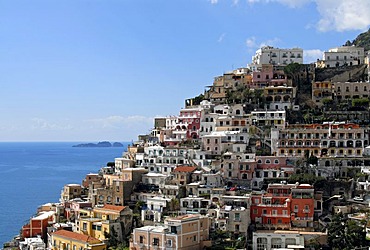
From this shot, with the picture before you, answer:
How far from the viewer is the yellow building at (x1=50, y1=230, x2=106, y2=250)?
3466 cm

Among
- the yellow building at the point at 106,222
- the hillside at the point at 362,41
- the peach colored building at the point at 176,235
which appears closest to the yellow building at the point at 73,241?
the yellow building at the point at 106,222

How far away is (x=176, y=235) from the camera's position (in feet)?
104

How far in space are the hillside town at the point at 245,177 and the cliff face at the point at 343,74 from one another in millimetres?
141

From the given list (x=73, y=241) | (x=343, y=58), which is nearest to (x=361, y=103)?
(x=343, y=58)

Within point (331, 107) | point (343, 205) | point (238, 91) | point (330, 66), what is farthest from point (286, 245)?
point (330, 66)

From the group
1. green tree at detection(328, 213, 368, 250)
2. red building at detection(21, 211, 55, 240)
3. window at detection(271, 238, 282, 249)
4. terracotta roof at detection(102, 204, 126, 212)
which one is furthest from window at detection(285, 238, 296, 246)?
red building at detection(21, 211, 55, 240)

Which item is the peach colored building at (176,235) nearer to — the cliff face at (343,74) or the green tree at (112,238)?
the green tree at (112,238)

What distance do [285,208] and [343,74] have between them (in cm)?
2348

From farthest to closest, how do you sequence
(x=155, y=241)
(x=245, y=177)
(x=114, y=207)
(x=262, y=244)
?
(x=245, y=177), (x=114, y=207), (x=155, y=241), (x=262, y=244)

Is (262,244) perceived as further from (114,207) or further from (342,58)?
(342,58)

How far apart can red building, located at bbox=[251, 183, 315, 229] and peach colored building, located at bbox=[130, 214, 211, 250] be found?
11.8ft

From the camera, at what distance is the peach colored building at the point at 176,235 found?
32031 millimetres

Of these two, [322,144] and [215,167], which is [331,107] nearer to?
[322,144]

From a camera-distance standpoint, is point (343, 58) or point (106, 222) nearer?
point (106, 222)
